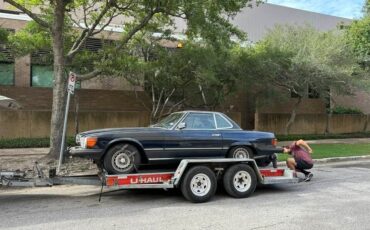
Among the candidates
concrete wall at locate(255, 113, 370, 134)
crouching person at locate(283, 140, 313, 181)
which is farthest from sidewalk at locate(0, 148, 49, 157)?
concrete wall at locate(255, 113, 370, 134)

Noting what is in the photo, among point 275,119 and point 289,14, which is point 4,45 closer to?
point 275,119

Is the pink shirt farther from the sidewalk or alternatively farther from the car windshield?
the sidewalk

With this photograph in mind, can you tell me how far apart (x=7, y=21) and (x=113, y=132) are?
16.0m

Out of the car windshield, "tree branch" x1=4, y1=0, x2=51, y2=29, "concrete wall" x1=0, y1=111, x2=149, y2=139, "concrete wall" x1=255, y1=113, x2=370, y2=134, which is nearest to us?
the car windshield

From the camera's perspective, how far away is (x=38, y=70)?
2323 cm

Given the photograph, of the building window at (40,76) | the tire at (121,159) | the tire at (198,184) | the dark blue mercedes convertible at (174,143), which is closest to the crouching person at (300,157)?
the dark blue mercedes convertible at (174,143)

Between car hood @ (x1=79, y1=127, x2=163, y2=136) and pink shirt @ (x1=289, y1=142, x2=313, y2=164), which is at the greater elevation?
car hood @ (x1=79, y1=127, x2=163, y2=136)

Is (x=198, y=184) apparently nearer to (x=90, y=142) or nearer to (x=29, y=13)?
(x=90, y=142)

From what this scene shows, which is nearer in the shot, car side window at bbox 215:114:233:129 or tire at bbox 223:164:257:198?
tire at bbox 223:164:257:198

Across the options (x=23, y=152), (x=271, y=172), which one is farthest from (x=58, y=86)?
(x=271, y=172)

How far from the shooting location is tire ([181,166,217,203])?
886cm

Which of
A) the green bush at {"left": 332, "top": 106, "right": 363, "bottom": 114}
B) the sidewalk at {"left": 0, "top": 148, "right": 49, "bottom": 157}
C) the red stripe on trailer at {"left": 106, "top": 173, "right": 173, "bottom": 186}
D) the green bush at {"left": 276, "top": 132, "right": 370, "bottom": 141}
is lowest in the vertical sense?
the sidewalk at {"left": 0, "top": 148, "right": 49, "bottom": 157}

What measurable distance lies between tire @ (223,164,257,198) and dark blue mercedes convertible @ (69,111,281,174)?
0.67 metres

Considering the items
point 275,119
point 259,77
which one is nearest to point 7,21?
point 259,77
